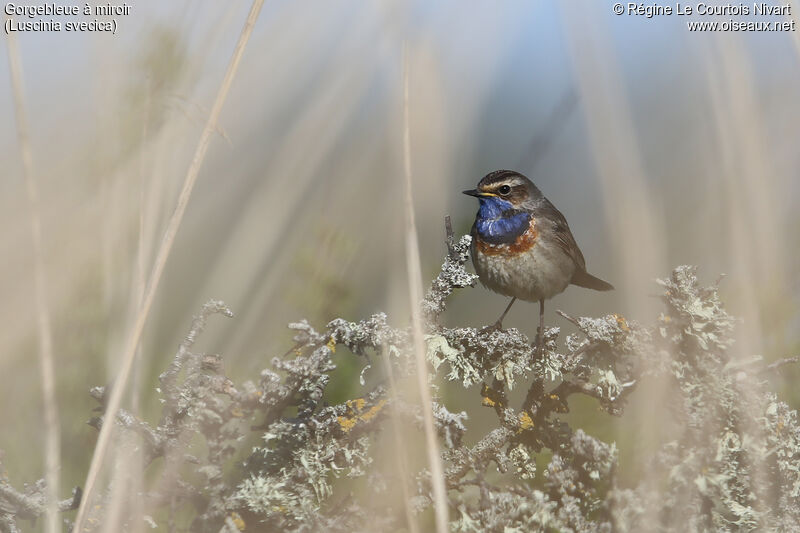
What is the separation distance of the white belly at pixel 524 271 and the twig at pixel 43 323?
1.16 meters

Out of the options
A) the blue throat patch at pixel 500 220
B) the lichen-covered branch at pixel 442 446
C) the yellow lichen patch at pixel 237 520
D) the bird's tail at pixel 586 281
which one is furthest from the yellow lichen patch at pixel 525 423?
the bird's tail at pixel 586 281

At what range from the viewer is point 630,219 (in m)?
1.39

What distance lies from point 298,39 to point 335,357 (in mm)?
699

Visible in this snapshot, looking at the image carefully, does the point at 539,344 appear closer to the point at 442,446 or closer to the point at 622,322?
the point at 622,322

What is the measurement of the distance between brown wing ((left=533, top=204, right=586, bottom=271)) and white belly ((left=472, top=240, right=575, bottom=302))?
0.14 ft

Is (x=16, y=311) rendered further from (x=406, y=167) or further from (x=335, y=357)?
(x=406, y=167)

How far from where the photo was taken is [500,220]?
7.07 feet

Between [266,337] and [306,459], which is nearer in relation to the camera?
[306,459]

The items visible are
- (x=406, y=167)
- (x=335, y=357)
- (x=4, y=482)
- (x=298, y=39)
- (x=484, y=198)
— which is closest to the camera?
(x=406, y=167)

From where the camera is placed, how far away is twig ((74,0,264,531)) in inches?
44.1

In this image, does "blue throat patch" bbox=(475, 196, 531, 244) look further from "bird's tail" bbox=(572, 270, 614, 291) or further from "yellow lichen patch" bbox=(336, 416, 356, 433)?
"yellow lichen patch" bbox=(336, 416, 356, 433)

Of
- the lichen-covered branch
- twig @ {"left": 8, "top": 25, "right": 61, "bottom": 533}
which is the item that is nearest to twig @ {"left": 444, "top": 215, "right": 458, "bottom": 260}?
the lichen-covered branch

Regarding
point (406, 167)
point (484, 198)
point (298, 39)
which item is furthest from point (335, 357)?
point (484, 198)

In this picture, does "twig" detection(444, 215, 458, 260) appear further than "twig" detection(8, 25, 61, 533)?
Yes
